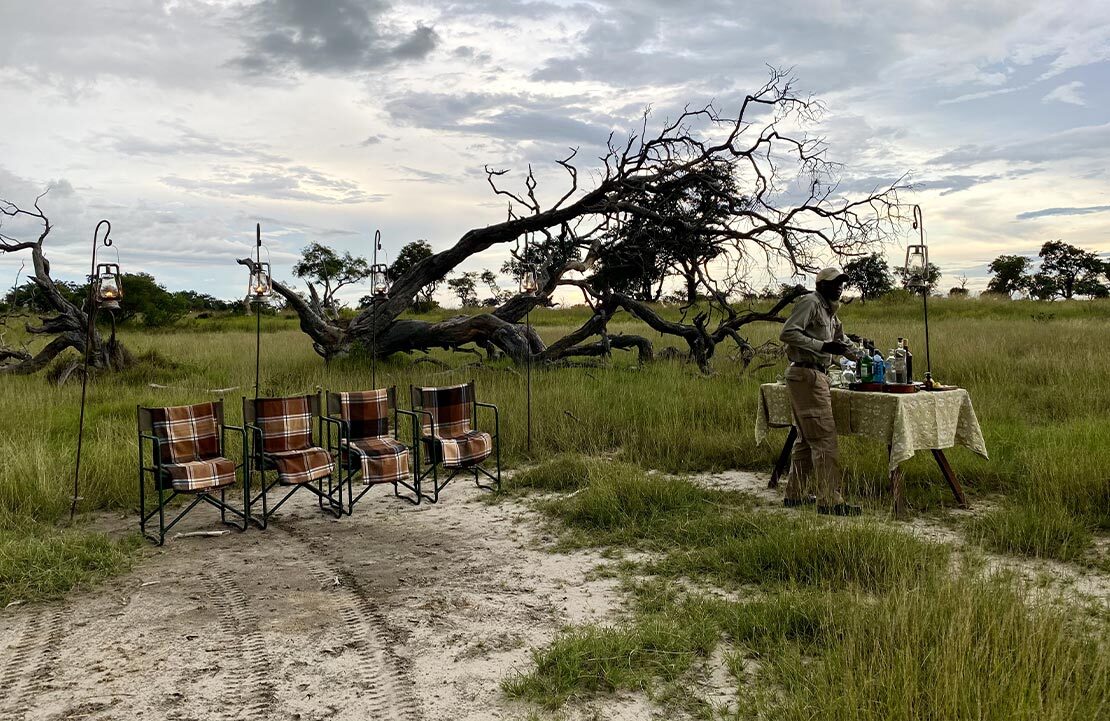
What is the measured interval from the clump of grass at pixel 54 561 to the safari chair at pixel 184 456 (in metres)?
0.34

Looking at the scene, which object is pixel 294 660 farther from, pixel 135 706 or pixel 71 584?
pixel 71 584

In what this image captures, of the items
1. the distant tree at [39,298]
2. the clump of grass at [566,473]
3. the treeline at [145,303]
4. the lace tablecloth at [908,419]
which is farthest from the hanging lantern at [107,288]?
the treeline at [145,303]

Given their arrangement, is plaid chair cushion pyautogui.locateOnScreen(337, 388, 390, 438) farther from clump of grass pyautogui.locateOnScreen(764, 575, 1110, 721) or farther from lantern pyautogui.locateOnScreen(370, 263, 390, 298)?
clump of grass pyautogui.locateOnScreen(764, 575, 1110, 721)

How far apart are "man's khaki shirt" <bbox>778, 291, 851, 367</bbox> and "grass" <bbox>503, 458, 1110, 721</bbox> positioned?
4.22 feet

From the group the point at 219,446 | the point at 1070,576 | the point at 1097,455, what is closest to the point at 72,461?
the point at 219,446

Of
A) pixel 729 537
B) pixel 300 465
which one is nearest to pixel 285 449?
pixel 300 465

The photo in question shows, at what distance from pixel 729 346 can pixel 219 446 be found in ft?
39.7

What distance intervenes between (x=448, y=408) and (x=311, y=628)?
2923 millimetres

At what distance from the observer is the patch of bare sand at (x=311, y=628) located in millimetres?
3080

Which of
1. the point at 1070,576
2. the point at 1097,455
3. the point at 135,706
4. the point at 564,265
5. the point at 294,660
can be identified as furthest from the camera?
the point at 564,265

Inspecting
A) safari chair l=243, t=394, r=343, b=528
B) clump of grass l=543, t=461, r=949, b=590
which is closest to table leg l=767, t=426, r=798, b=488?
clump of grass l=543, t=461, r=949, b=590

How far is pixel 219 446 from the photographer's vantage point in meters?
5.82

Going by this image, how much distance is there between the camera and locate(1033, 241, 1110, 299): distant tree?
130 ft

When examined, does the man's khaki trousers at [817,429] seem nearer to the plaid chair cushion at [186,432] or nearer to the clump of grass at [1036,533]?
the clump of grass at [1036,533]
